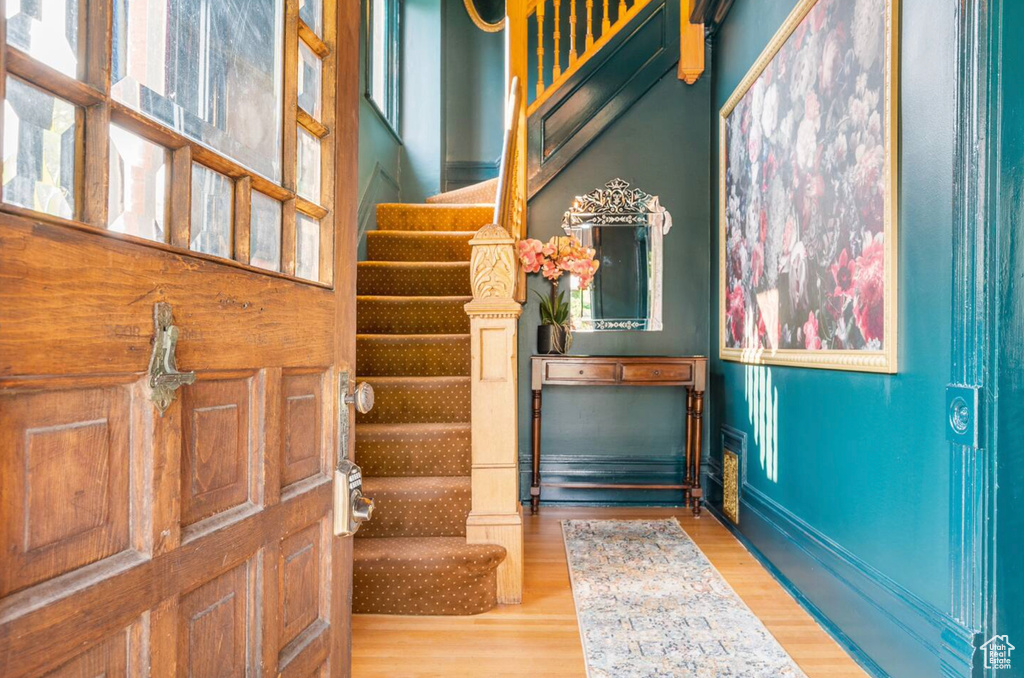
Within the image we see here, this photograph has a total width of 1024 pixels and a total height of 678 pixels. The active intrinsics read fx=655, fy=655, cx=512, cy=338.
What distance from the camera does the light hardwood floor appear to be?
6.43 ft

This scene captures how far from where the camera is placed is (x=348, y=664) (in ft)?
3.76

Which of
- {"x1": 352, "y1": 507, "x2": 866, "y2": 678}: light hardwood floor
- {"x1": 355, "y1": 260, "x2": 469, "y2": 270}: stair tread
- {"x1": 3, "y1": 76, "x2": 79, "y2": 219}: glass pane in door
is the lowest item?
{"x1": 352, "y1": 507, "x2": 866, "y2": 678}: light hardwood floor

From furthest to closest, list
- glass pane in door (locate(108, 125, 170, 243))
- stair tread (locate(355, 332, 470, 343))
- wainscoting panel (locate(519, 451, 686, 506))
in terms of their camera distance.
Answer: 1. wainscoting panel (locate(519, 451, 686, 506))
2. stair tread (locate(355, 332, 470, 343))
3. glass pane in door (locate(108, 125, 170, 243))

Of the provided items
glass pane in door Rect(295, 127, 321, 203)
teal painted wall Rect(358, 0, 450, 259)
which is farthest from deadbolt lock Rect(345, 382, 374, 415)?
teal painted wall Rect(358, 0, 450, 259)

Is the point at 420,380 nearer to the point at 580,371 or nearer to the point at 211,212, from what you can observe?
the point at 580,371

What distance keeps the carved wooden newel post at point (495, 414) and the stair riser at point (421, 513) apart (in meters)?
0.10

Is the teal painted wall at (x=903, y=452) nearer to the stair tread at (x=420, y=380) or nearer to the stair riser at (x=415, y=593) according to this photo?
the stair riser at (x=415, y=593)

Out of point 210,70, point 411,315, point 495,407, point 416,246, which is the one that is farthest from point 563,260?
point 210,70

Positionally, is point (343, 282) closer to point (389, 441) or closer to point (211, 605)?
point (211, 605)

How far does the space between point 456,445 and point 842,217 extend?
5.49 ft

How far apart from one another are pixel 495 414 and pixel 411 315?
1076 mm

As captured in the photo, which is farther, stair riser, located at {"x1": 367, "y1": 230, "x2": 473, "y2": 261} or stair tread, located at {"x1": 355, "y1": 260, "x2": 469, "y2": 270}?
stair riser, located at {"x1": 367, "y1": 230, "x2": 473, "y2": 261}

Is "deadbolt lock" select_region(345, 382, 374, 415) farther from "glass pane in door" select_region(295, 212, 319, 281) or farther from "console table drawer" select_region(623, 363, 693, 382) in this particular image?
"console table drawer" select_region(623, 363, 693, 382)

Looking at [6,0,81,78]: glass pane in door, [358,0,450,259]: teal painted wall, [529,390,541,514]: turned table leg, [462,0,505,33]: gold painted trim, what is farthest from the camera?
[462,0,505,33]: gold painted trim
